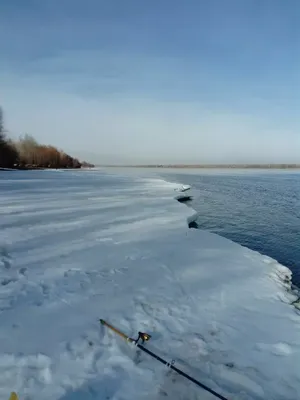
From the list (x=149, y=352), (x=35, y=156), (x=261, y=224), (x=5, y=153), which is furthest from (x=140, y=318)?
(x=35, y=156)

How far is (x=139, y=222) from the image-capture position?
10.5 metres

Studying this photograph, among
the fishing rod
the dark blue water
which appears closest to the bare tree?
the dark blue water

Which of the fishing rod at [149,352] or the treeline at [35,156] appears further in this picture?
the treeline at [35,156]

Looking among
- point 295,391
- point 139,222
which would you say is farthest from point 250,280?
point 139,222

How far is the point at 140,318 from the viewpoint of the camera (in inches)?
173

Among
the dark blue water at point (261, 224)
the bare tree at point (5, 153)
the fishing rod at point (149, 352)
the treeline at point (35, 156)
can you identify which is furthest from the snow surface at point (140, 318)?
the treeline at point (35, 156)

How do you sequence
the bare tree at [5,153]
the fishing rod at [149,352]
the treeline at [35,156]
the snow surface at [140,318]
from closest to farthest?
1. the fishing rod at [149,352]
2. the snow surface at [140,318]
3. the bare tree at [5,153]
4. the treeline at [35,156]

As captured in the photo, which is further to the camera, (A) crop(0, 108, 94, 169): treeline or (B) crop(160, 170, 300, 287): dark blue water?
(A) crop(0, 108, 94, 169): treeline

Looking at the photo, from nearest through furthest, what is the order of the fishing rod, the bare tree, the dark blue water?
the fishing rod
the dark blue water
the bare tree

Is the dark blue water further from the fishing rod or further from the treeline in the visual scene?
the treeline

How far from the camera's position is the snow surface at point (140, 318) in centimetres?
326

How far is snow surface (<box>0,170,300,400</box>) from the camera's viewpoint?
326 cm

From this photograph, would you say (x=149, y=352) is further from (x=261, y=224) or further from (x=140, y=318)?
(x=261, y=224)

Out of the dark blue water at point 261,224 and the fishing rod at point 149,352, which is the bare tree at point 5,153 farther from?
the fishing rod at point 149,352
